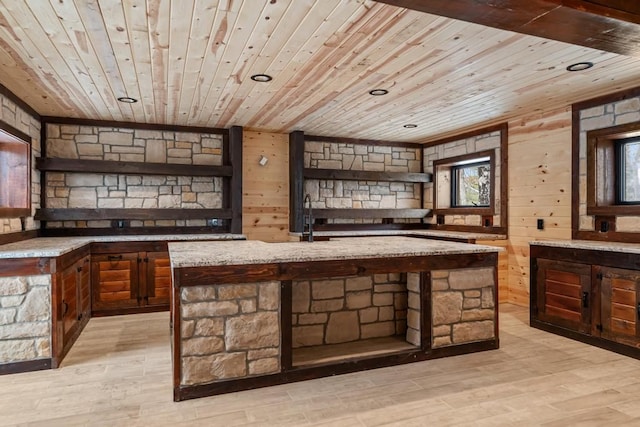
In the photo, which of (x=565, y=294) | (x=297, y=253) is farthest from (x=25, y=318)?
(x=565, y=294)

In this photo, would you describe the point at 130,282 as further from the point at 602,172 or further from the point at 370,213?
the point at 602,172

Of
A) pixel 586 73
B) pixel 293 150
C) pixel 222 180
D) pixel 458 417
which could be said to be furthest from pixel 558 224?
pixel 222 180

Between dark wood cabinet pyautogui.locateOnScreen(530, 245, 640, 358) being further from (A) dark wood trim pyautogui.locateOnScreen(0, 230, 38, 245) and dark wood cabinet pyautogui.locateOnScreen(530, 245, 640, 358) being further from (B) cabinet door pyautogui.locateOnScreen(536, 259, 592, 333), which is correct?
(A) dark wood trim pyautogui.locateOnScreen(0, 230, 38, 245)

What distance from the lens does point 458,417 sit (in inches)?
97.8

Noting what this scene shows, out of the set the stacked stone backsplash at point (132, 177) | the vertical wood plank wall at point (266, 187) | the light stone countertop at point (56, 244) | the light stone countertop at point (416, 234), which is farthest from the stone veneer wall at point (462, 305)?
the stacked stone backsplash at point (132, 177)

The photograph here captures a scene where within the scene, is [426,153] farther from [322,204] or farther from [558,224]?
[558,224]

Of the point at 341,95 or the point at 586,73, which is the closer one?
the point at 586,73

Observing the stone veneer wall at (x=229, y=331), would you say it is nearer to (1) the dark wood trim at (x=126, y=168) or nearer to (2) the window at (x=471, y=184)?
(1) the dark wood trim at (x=126, y=168)

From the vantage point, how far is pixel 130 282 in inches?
196

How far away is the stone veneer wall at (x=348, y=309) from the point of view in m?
3.44

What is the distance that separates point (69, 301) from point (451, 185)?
559 cm

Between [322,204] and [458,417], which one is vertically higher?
[322,204]

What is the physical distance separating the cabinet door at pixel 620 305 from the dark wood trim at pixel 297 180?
378 centimetres

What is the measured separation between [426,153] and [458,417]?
207 inches
